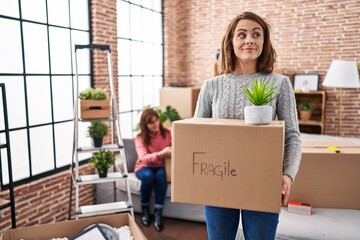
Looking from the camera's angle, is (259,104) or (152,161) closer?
(259,104)

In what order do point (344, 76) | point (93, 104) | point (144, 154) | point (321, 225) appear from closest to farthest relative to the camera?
point (321, 225), point (93, 104), point (144, 154), point (344, 76)

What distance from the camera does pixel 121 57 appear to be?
4.50 m

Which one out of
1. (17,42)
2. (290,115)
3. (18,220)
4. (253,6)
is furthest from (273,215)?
(253,6)

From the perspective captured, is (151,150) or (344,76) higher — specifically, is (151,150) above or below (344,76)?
below

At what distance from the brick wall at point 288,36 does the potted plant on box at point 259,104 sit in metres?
4.54

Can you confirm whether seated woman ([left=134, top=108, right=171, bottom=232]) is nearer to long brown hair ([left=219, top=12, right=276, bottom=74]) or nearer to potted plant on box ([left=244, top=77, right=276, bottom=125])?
long brown hair ([left=219, top=12, right=276, bottom=74])

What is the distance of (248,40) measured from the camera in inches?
50.5

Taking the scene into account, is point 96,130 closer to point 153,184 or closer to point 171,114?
point 153,184

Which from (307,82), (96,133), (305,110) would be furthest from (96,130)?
(307,82)

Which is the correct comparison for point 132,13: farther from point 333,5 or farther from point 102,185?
point 333,5

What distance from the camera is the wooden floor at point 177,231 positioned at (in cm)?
295

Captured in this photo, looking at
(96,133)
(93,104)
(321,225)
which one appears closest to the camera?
(321,225)

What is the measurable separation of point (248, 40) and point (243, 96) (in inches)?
8.0

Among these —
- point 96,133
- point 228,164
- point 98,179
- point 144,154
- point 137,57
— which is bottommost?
point 98,179
